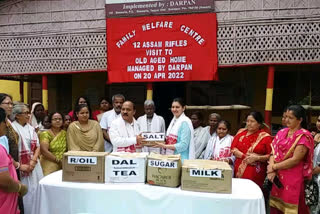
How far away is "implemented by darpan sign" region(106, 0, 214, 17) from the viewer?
19.3 feet

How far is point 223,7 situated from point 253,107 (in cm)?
359

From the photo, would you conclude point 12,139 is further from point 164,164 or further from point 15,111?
point 164,164

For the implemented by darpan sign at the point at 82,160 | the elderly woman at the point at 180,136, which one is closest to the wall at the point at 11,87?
the elderly woman at the point at 180,136

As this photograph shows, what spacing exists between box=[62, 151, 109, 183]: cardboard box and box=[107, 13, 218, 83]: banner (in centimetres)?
369

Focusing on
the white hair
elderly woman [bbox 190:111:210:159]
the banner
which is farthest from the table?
the banner

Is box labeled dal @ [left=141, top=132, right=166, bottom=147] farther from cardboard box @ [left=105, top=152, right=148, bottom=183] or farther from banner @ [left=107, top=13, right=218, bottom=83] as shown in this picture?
banner @ [left=107, top=13, right=218, bottom=83]

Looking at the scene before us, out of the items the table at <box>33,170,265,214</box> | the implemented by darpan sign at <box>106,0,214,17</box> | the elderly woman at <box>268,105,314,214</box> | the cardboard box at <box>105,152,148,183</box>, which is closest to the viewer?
the table at <box>33,170,265,214</box>

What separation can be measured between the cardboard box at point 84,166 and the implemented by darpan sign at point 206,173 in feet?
2.82

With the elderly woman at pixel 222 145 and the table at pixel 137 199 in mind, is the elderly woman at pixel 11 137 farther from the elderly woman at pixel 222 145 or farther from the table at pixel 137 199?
the elderly woman at pixel 222 145

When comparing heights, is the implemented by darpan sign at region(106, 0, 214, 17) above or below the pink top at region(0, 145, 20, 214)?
above

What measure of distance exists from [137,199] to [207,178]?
2.21ft

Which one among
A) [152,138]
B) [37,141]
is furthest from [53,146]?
[152,138]

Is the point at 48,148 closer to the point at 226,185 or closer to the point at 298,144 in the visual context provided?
the point at 226,185

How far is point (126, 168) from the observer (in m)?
2.68
